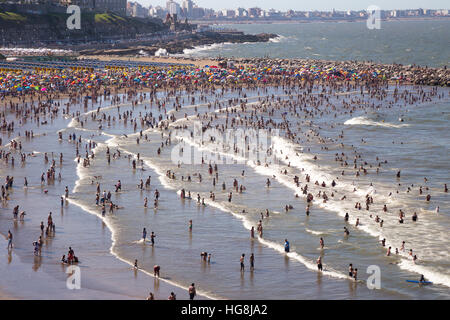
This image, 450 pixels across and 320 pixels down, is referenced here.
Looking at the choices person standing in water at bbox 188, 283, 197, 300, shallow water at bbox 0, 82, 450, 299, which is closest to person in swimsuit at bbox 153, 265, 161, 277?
shallow water at bbox 0, 82, 450, 299

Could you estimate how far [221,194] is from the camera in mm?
36000

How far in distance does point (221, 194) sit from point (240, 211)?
3347mm

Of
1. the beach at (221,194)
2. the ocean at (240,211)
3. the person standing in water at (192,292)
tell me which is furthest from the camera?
the beach at (221,194)

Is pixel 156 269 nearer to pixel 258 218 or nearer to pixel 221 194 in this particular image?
pixel 258 218

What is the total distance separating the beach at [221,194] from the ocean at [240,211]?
0.10m

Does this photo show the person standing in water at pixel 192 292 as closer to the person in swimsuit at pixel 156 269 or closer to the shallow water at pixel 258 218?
the shallow water at pixel 258 218

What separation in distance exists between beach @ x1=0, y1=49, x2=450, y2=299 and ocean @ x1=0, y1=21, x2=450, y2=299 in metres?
0.10

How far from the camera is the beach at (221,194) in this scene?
24.3 metres

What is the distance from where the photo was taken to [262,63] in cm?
11781

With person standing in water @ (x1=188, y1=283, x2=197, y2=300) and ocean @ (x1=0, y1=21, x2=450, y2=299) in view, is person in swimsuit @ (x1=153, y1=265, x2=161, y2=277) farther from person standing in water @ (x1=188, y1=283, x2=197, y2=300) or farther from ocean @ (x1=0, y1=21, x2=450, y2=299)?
person standing in water @ (x1=188, y1=283, x2=197, y2=300)

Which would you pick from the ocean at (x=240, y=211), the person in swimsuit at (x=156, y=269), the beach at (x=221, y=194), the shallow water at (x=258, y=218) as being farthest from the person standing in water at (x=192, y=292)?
the person in swimsuit at (x=156, y=269)

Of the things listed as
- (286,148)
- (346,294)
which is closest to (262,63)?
(286,148)
